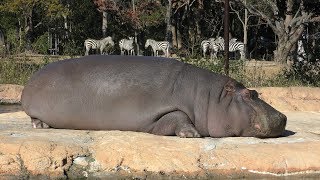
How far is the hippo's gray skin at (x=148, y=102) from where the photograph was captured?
6.00 meters

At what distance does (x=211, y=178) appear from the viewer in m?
5.02

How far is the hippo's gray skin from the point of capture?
5996mm

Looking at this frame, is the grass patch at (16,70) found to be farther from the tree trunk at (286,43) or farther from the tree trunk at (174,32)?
the tree trunk at (174,32)

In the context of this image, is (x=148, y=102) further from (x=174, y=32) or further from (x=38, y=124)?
(x=174, y=32)

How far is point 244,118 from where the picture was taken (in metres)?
6.03

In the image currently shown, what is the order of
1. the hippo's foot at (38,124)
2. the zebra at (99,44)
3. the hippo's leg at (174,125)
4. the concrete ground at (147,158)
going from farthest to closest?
the zebra at (99,44), the hippo's foot at (38,124), the hippo's leg at (174,125), the concrete ground at (147,158)

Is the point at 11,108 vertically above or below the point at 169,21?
below

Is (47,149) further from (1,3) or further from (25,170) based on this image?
(1,3)

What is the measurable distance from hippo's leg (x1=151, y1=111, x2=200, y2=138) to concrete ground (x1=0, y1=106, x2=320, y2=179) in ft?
0.80

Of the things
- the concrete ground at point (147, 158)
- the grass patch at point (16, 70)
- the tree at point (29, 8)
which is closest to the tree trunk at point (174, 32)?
the tree at point (29, 8)

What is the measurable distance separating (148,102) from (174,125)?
0.34 meters

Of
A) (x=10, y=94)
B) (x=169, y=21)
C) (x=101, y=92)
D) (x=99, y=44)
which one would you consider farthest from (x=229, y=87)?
(x=169, y=21)

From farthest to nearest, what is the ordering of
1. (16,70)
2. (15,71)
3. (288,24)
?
(288,24) < (16,70) < (15,71)

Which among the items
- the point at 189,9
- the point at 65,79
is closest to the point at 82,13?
the point at 189,9
